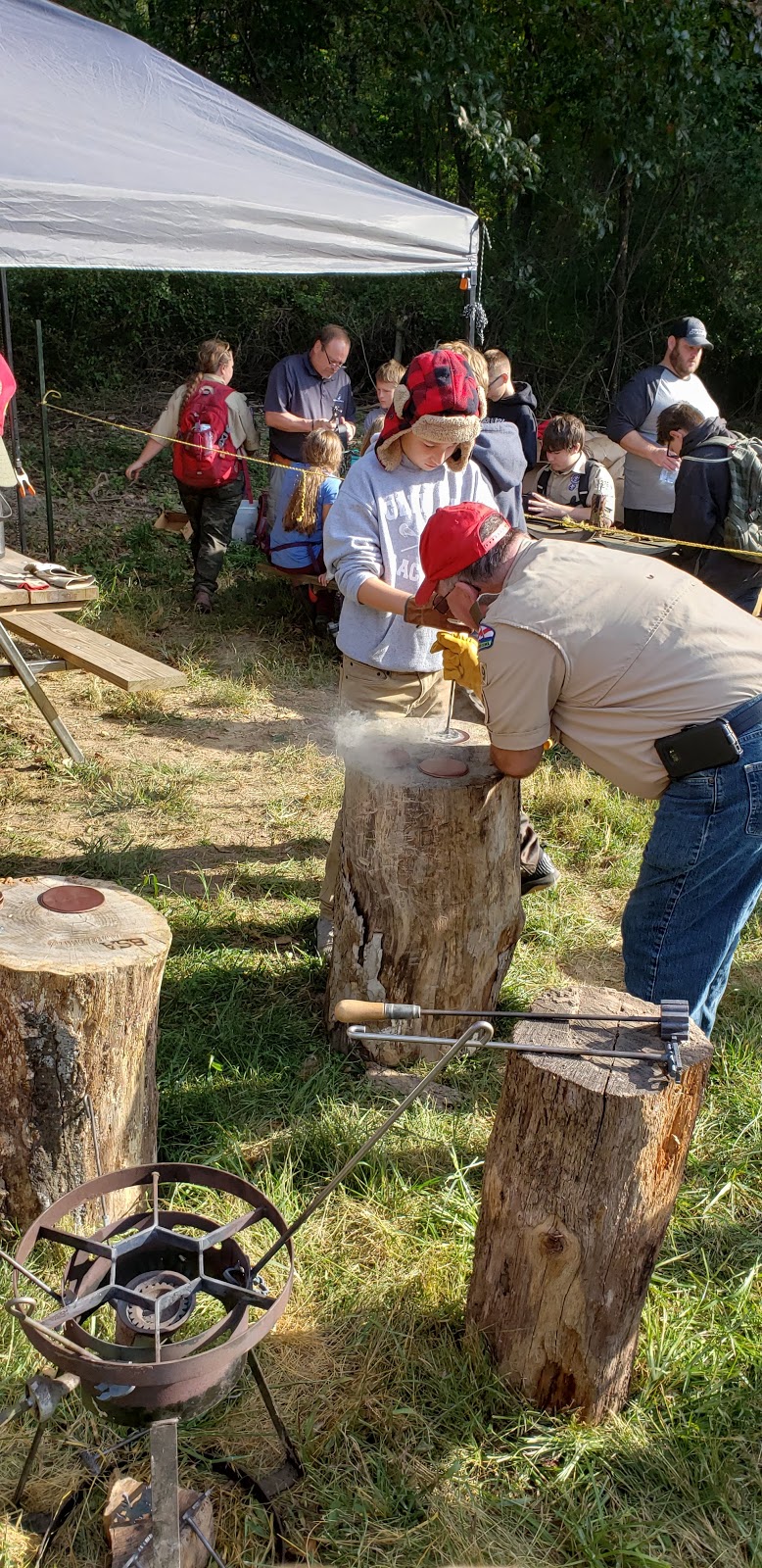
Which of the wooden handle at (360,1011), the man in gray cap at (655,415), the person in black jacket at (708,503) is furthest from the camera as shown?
the man in gray cap at (655,415)

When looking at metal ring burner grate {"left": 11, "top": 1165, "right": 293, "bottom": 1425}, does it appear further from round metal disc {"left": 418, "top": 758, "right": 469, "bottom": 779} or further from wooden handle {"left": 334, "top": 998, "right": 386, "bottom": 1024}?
round metal disc {"left": 418, "top": 758, "right": 469, "bottom": 779}

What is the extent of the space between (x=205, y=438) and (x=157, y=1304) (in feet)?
20.5

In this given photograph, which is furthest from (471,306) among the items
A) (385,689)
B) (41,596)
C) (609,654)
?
(609,654)

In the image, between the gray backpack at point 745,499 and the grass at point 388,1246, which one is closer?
the grass at point 388,1246

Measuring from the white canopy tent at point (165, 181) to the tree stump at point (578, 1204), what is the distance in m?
3.65

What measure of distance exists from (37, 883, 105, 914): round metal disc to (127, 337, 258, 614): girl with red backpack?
471 centimetres

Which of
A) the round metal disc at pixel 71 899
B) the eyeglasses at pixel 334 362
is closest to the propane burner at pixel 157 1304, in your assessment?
the round metal disc at pixel 71 899

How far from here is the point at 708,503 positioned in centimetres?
549

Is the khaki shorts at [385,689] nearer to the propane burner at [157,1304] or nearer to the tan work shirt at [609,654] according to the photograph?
the tan work shirt at [609,654]

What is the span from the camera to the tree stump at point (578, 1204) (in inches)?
89.9

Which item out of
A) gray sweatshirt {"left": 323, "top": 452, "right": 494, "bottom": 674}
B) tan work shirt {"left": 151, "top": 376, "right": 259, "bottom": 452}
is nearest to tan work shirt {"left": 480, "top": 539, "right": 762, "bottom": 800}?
gray sweatshirt {"left": 323, "top": 452, "right": 494, "bottom": 674}

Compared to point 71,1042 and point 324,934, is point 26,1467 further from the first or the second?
point 324,934

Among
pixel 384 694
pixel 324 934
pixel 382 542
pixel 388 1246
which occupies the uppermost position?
pixel 382 542

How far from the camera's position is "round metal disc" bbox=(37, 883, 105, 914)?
115 inches
